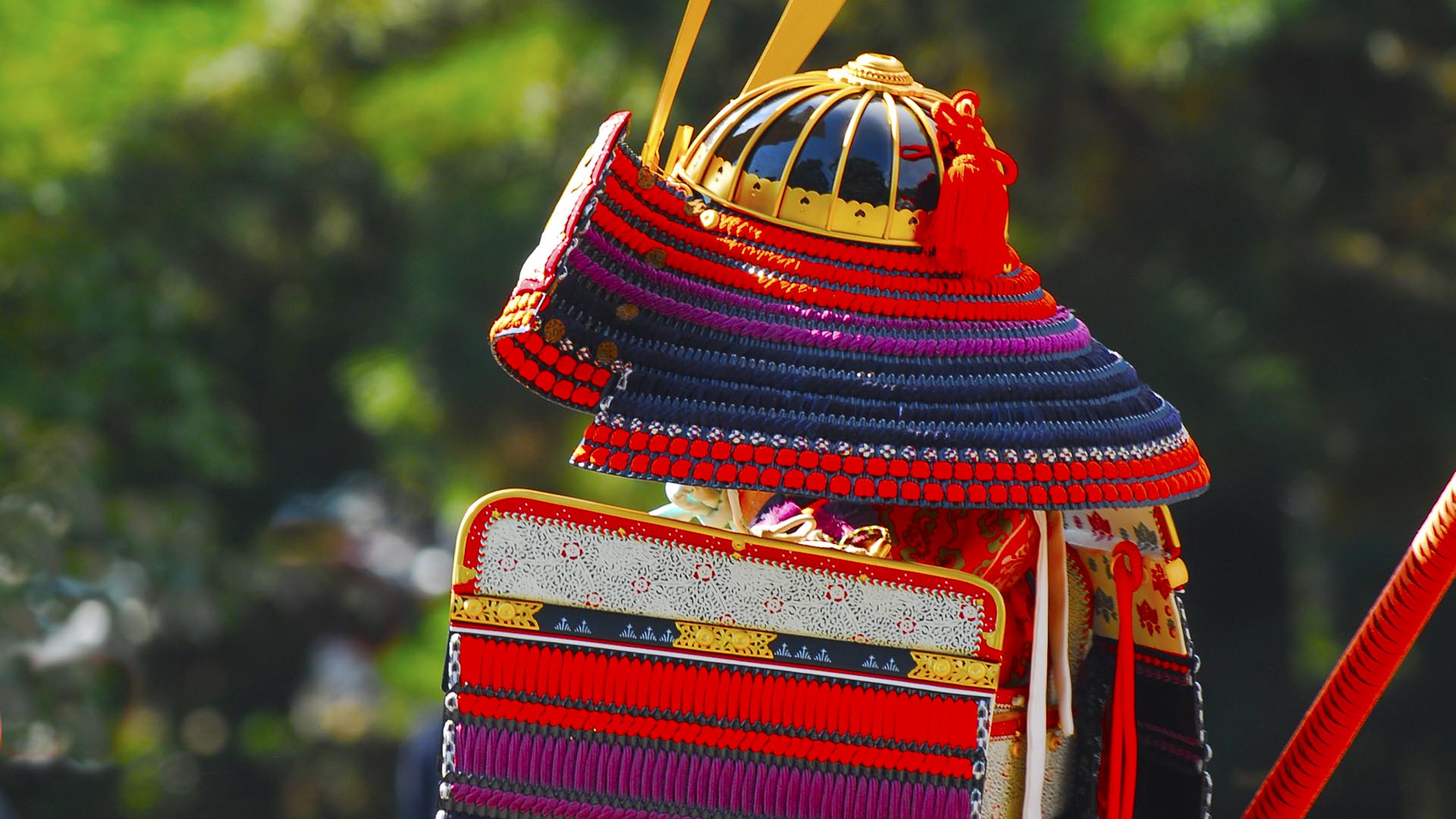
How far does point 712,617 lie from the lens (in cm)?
192

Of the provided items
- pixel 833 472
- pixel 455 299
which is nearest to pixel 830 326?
pixel 833 472

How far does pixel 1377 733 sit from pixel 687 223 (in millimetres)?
5889

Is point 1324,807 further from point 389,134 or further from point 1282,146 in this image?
point 389,134

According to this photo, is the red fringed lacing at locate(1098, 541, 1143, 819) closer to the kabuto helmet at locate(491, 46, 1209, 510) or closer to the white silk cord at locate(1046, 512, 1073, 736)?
the white silk cord at locate(1046, 512, 1073, 736)

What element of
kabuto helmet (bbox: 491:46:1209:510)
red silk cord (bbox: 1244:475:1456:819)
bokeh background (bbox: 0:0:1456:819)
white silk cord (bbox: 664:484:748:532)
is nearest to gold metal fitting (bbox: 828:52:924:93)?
kabuto helmet (bbox: 491:46:1209:510)

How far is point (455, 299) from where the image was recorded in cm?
692

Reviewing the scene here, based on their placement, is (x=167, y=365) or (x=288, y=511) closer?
(x=167, y=365)

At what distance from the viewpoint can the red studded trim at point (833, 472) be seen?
73.4 inches

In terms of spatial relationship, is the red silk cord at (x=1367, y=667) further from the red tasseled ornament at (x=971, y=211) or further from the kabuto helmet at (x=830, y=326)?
the red tasseled ornament at (x=971, y=211)

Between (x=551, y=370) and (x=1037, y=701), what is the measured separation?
0.77 meters

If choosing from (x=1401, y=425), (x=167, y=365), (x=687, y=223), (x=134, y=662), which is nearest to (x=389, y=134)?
(x=167, y=365)

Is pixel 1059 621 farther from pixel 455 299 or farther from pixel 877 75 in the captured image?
pixel 455 299

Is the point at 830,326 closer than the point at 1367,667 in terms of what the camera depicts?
Yes

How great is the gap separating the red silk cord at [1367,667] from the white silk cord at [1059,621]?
29 centimetres
